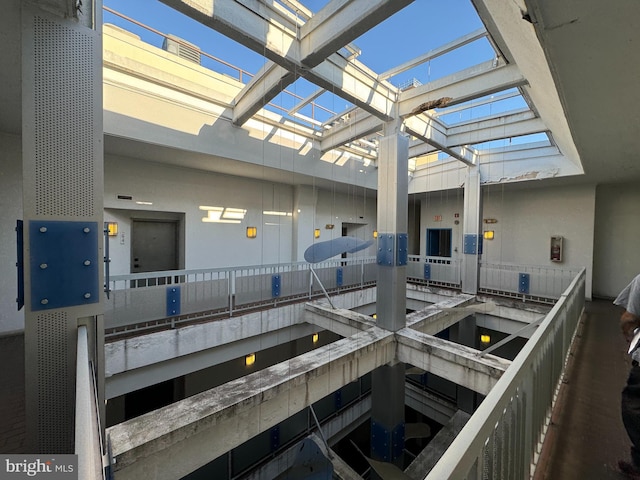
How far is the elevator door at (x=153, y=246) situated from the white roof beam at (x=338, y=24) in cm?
521

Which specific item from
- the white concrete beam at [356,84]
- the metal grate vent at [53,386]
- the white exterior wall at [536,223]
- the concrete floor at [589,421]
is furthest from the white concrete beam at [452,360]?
the white exterior wall at [536,223]

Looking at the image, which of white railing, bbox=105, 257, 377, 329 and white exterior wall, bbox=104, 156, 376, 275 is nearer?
white railing, bbox=105, 257, 377, 329

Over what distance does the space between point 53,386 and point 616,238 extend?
11272 mm

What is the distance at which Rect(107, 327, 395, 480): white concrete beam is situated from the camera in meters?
2.20

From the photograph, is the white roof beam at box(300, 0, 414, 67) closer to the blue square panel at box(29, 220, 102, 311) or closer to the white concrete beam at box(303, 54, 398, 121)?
the white concrete beam at box(303, 54, 398, 121)

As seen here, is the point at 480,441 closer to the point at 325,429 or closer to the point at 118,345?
the point at 118,345

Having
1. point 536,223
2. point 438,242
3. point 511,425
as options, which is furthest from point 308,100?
point 438,242

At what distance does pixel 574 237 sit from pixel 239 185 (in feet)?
30.6

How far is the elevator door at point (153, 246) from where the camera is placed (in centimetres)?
617

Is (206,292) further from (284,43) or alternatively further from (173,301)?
(284,43)

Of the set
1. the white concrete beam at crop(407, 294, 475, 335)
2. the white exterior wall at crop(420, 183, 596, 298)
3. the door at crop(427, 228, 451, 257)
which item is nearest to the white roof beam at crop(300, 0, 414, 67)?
the white concrete beam at crop(407, 294, 475, 335)

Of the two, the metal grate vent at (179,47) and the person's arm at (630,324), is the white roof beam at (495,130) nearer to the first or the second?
the person's arm at (630,324)

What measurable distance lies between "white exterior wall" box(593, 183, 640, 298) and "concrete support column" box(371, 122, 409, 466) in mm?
6810

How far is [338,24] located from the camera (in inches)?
113
